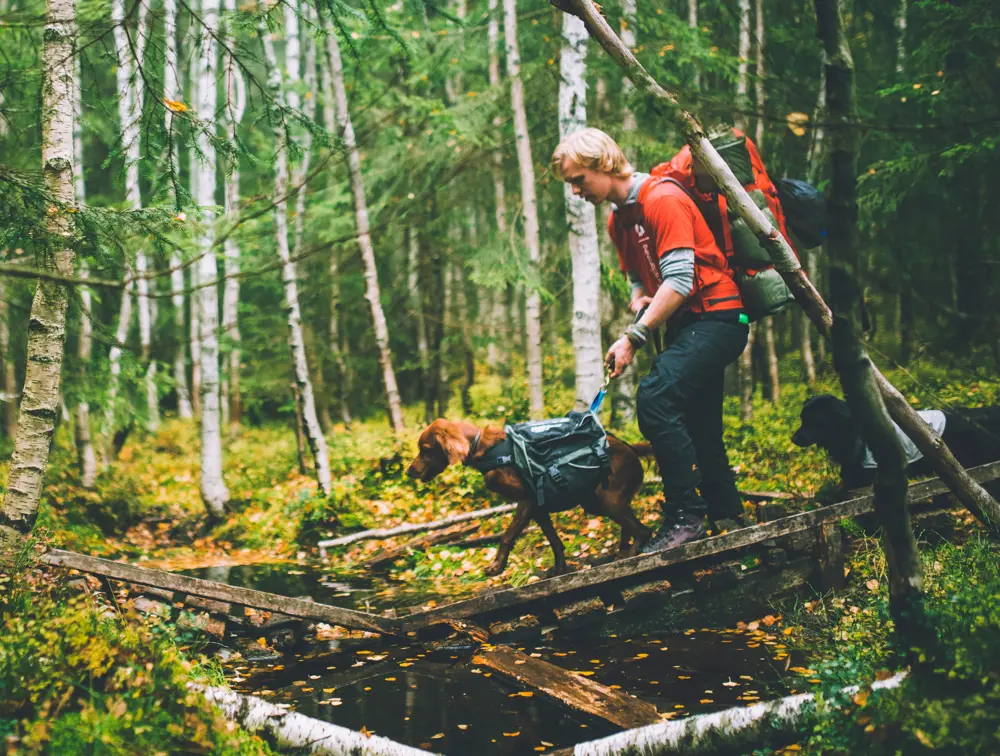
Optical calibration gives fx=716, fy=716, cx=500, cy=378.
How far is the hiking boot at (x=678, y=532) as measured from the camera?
451 cm

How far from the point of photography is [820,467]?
6770mm

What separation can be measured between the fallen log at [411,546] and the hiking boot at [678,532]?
3059 millimetres

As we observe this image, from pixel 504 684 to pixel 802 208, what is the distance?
3.26 meters

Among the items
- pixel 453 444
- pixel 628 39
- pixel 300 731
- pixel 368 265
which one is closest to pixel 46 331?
pixel 453 444

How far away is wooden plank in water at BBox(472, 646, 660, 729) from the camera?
10.8ft

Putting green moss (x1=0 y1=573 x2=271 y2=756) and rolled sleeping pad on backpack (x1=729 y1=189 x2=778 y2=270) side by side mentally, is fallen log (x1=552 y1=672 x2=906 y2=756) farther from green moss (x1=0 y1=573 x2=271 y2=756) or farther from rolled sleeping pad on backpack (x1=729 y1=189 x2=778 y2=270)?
rolled sleeping pad on backpack (x1=729 y1=189 x2=778 y2=270)

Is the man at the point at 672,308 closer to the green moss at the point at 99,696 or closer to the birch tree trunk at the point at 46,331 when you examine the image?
the green moss at the point at 99,696

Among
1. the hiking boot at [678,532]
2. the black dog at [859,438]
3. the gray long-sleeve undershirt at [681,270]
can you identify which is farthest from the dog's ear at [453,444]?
the black dog at [859,438]

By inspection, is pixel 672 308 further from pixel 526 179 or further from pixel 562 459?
pixel 526 179

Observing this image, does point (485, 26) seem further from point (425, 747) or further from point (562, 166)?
point (425, 747)

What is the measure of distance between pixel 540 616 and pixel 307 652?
1.61m

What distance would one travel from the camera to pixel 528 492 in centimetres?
491

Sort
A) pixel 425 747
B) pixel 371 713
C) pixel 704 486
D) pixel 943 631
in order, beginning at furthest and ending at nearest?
pixel 704 486 → pixel 371 713 → pixel 425 747 → pixel 943 631

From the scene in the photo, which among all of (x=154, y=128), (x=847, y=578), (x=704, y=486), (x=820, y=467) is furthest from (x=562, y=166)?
(x=820, y=467)
